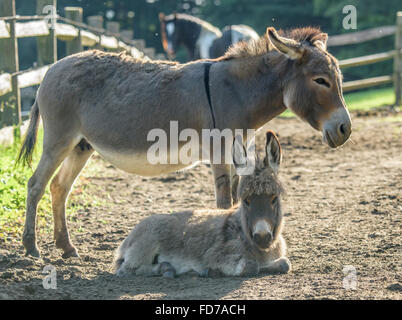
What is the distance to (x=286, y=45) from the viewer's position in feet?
16.2

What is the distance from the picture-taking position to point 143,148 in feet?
17.1

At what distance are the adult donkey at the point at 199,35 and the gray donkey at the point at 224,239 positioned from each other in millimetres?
8625

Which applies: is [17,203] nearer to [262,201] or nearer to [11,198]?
[11,198]

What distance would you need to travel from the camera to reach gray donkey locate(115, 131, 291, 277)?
4.48m

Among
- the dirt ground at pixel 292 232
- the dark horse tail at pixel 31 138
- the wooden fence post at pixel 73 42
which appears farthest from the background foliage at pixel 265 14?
the dark horse tail at pixel 31 138

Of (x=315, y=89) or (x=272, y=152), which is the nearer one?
(x=272, y=152)

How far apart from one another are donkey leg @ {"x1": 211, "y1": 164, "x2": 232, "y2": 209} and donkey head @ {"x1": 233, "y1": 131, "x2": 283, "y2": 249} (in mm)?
451

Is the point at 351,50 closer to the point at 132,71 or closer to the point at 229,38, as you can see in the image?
the point at 229,38

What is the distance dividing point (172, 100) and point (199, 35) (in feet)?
31.6

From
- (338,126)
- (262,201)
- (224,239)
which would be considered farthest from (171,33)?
(262,201)

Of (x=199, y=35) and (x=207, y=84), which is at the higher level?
(x=199, y=35)

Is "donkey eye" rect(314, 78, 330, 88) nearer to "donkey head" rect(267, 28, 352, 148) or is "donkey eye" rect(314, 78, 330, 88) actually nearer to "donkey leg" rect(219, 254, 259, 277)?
"donkey head" rect(267, 28, 352, 148)

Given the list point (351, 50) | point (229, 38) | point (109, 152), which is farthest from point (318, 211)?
point (351, 50)

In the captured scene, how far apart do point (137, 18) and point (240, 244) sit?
77.7 feet
